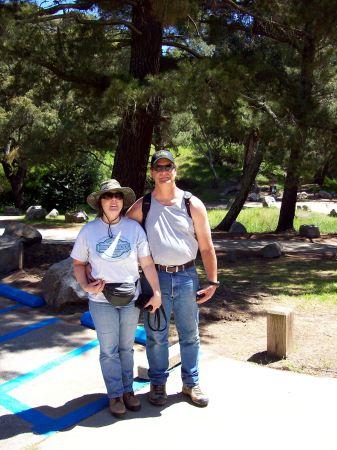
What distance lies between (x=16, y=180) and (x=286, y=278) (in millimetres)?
18985

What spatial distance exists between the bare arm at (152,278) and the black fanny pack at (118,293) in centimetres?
14

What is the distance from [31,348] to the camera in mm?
4586

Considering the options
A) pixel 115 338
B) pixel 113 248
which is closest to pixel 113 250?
pixel 113 248

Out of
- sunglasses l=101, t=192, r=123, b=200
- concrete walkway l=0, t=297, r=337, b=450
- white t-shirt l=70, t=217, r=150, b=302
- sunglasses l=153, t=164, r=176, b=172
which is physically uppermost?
sunglasses l=153, t=164, r=176, b=172

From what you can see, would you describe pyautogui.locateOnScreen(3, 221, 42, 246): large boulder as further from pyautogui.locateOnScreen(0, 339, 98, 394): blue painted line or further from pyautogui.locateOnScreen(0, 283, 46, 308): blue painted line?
pyautogui.locateOnScreen(0, 339, 98, 394): blue painted line

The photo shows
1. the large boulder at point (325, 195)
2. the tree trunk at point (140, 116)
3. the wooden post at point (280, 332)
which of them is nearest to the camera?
the wooden post at point (280, 332)

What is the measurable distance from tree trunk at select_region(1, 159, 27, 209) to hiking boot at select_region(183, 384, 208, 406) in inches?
856

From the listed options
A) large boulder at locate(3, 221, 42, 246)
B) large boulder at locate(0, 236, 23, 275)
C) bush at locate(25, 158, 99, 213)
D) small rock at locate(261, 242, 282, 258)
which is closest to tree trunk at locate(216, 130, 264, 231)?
small rock at locate(261, 242, 282, 258)

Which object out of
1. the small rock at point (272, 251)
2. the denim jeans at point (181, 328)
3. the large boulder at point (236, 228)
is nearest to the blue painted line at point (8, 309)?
the denim jeans at point (181, 328)

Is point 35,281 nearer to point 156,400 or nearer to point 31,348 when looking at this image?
point 31,348

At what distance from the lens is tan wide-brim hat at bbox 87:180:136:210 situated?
3.17 metres

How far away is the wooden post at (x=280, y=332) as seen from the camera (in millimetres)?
4211

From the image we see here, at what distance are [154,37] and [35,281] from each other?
13.1 ft

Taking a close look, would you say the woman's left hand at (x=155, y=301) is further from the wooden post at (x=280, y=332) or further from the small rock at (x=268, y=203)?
the small rock at (x=268, y=203)
